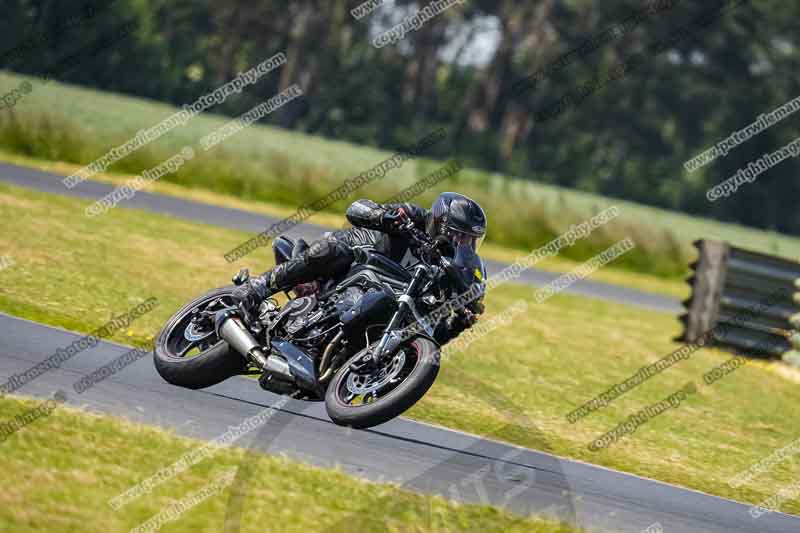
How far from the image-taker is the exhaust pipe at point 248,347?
760 centimetres

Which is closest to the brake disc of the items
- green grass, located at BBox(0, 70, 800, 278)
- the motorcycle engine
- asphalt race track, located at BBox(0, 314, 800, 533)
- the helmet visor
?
asphalt race track, located at BBox(0, 314, 800, 533)

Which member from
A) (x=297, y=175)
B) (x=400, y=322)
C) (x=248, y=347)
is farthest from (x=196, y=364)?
(x=297, y=175)

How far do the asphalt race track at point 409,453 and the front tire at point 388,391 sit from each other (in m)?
0.25

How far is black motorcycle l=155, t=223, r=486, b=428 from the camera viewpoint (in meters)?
7.37

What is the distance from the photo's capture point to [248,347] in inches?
304

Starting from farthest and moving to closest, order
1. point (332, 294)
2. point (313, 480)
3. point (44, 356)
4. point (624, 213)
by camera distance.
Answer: point (624, 213) < point (44, 356) < point (332, 294) < point (313, 480)

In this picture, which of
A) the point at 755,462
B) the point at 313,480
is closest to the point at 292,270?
the point at 313,480

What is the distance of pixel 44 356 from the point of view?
8.58m

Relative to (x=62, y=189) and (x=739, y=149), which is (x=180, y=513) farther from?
(x=739, y=149)

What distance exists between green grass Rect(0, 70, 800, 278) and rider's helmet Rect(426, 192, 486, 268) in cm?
1884

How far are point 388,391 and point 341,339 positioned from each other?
57 centimetres

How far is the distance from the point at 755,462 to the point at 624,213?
69.5 feet

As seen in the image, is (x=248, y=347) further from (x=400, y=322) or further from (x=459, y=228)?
(x=459, y=228)

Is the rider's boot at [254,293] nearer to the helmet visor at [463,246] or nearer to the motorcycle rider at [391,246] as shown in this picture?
the motorcycle rider at [391,246]
